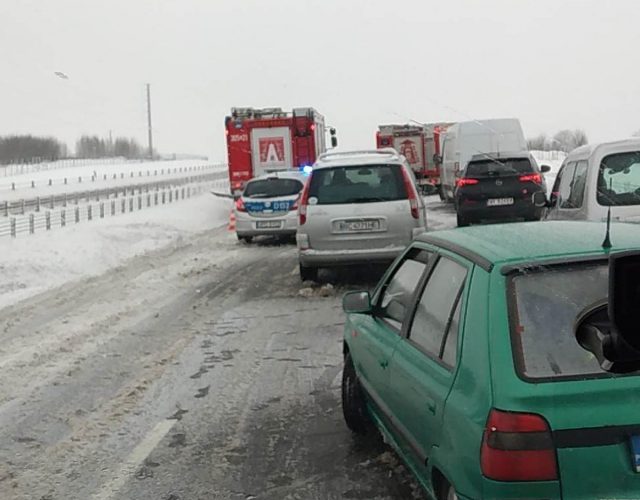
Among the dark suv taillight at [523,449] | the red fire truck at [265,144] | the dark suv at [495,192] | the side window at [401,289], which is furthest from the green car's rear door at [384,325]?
the red fire truck at [265,144]

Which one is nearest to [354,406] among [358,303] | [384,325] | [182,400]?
[358,303]

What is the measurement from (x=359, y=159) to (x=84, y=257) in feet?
24.1

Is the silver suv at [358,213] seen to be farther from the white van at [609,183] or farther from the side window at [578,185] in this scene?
the white van at [609,183]

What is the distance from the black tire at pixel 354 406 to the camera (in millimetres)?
5680

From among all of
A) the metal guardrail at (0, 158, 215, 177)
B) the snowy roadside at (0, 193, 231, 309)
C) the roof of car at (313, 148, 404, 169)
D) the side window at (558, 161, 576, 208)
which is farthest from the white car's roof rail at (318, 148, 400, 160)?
the metal guardrail at (0, 158, 215, 177)

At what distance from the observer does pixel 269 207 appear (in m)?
19.7

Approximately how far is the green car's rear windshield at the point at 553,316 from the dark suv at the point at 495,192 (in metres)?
15.5

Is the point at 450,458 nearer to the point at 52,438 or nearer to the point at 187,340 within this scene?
the point at 52,438

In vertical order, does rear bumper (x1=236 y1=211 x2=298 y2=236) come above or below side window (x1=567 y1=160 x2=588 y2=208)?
below

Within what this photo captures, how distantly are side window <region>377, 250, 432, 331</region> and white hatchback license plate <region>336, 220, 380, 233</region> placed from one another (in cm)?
654

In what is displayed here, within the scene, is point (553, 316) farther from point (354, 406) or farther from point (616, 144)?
point (616, 144)

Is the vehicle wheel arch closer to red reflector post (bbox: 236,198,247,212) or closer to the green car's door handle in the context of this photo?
the green car's door handle

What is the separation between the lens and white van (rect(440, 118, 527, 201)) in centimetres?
2536

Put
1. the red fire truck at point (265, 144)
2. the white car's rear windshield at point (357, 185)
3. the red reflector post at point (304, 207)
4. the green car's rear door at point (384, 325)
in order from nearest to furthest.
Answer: the green car's rear door at point (384, 325) → the white car's rear windshield at point (357, 185) → the red reflector post at point (304, 207) → the red fire truck at point (265, 144)
